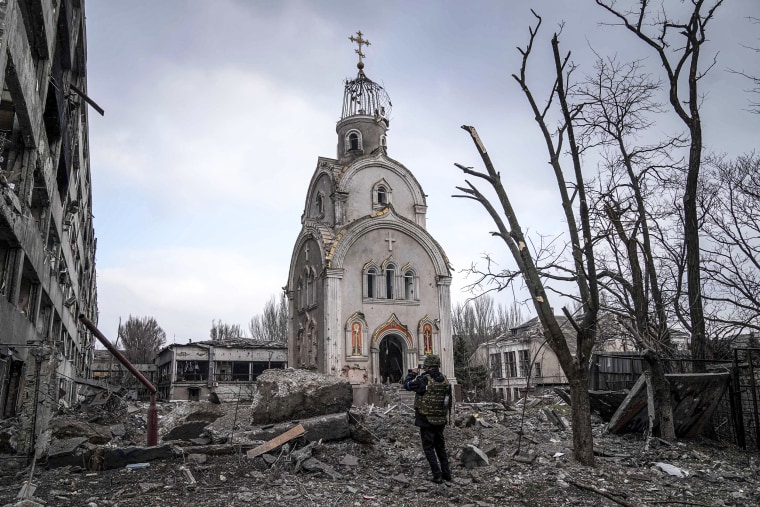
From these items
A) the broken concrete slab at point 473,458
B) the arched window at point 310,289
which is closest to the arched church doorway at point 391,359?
the arched window at point 310,289

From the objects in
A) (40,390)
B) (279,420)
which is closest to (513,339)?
(279,420)

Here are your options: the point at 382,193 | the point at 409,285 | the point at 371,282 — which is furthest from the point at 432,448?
the point at 382,193

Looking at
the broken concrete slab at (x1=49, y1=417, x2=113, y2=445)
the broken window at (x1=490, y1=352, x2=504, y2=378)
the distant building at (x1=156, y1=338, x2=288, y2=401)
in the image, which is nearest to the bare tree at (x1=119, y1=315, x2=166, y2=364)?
the distant building at (x1=156, y1=338, x2=288, y2=401)

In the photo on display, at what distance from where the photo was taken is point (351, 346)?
22672 millimetres

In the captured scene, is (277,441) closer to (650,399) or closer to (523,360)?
(650,399)

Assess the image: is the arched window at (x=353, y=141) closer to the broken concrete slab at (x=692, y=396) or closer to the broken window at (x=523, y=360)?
the broken concrete slab at (x=692, y=396)

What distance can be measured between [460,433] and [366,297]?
36.2 feet

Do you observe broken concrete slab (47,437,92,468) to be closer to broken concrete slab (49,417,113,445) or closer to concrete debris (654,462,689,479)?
broken concrete slab (49,417,113,445)

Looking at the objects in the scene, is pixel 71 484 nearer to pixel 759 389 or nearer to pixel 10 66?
pixel 10 66

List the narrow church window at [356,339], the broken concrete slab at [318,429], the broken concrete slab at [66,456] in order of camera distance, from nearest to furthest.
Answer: the broken concrete slab at [66,456]
the broken concrete slab at [318,429]
the narrow church window at [356,339]

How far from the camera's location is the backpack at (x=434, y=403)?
27.2 ft

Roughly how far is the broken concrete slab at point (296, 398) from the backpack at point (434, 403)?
326cm

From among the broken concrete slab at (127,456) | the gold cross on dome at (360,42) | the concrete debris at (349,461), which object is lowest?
the concrete debris at (349,461)

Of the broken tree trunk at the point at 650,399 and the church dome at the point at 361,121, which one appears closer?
the broken tree trunk at the point at 650,399
